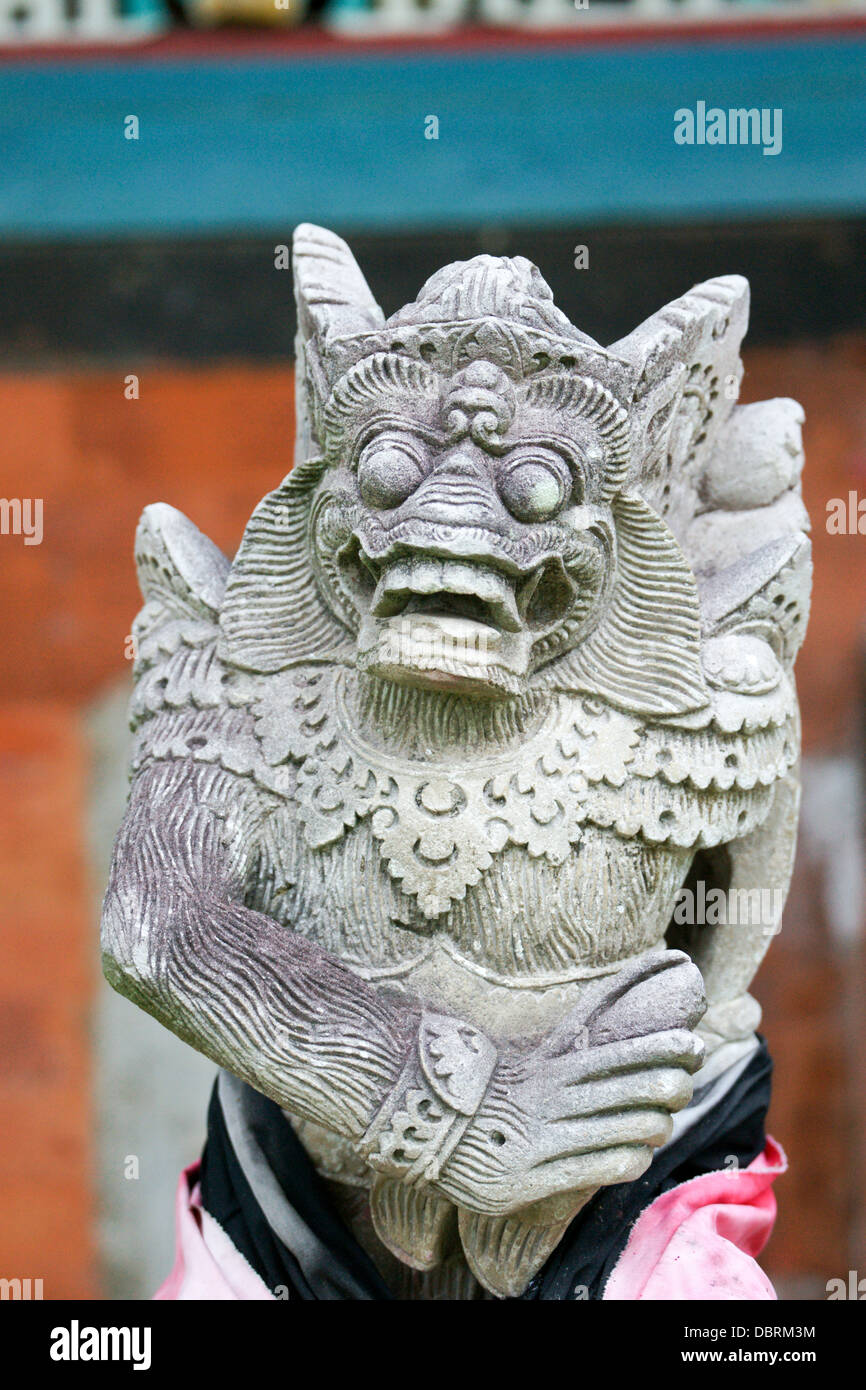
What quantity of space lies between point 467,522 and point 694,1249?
100 centimetres

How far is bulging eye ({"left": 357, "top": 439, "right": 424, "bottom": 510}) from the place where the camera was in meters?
2.11

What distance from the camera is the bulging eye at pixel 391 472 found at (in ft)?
6.92

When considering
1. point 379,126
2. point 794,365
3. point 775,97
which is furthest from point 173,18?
point 794,365

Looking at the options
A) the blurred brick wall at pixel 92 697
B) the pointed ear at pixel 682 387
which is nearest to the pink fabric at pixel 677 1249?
the pointed ear at pixel 682 387

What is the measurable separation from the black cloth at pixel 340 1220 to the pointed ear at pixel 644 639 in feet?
2.10

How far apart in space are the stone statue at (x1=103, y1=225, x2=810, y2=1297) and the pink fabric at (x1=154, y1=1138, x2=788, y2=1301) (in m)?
0.15

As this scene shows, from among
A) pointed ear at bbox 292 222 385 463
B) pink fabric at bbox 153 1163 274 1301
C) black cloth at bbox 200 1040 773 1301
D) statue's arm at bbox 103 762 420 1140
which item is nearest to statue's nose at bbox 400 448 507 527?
pointed ear at bbox 292 222 385 463

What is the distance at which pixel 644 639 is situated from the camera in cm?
227

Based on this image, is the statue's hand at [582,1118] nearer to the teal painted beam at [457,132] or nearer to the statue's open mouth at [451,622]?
the statue's open mouth at [451,622]

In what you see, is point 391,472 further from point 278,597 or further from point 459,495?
point 278,597

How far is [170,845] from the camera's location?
2.20 metres

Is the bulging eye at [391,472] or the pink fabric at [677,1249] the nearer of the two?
the bulging eye at [391,472]

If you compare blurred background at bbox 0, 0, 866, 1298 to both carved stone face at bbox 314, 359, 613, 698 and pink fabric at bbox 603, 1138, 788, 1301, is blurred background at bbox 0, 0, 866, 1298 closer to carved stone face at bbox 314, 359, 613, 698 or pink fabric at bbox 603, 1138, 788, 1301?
pink fabric at bbox 603, 1138, 788, 1301
